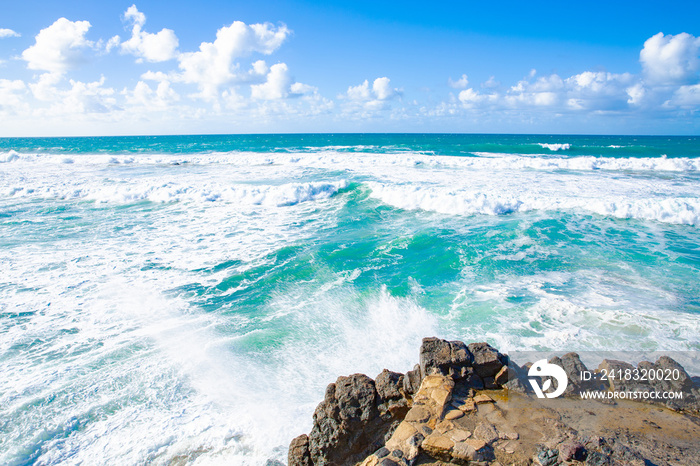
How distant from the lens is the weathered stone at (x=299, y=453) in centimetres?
416

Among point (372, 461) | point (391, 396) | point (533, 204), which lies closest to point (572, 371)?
point (391, 396)

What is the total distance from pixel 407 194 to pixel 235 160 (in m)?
25.5

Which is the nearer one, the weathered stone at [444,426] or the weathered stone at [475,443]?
the weathered stone at [475,443]

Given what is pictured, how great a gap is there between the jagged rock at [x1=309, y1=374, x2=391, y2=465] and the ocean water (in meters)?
0.72

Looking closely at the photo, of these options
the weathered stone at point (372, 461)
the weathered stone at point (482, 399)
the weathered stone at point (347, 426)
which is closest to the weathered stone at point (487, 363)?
the weathered stone at point (482, 399)

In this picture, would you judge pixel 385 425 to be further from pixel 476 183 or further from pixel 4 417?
pixel 476 183

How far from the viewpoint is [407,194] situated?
17.7m

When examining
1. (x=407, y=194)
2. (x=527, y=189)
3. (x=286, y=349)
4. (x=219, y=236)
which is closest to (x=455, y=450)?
(x=286, y=349)

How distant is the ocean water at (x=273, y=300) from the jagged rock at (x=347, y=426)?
724 mm

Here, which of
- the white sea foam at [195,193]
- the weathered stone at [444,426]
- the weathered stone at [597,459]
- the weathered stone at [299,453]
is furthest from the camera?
the white sea foam at [195,193]

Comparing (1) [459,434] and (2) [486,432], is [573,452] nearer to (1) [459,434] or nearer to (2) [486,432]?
(2) [486,432]

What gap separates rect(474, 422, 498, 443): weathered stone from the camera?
3618mm

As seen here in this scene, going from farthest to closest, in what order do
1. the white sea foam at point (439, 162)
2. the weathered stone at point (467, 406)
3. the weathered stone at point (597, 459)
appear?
the white sea foam at point (439, 162)
the weathered stone at point (467, 406)
the weathered stone at point (597, 459)

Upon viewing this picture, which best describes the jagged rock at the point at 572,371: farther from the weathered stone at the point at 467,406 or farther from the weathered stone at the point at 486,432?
the weathered stone at the point at 486,432
